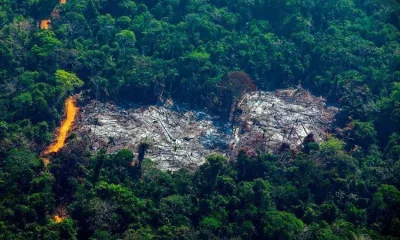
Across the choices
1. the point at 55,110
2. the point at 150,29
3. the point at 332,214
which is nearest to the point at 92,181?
the point at 55,110

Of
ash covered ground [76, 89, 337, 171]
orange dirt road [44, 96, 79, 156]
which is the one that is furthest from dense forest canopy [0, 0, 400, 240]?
ash covered ground [76, 89, 337, 171]

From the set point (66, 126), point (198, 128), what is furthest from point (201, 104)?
point (66, 126)

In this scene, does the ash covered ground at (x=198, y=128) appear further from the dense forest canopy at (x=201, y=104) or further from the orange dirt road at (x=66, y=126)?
the dense forest canopy at (x=201, y=104)

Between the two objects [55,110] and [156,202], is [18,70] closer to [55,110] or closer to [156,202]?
[55,110]

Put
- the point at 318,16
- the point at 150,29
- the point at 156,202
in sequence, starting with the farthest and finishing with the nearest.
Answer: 1. the point at 318,16
2. the point at 150,29
3. the point at 156,202

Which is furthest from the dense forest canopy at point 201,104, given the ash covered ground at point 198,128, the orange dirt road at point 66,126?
the ash covered ground at point 198,128

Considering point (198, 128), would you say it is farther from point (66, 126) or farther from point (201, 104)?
point (66, 126)
